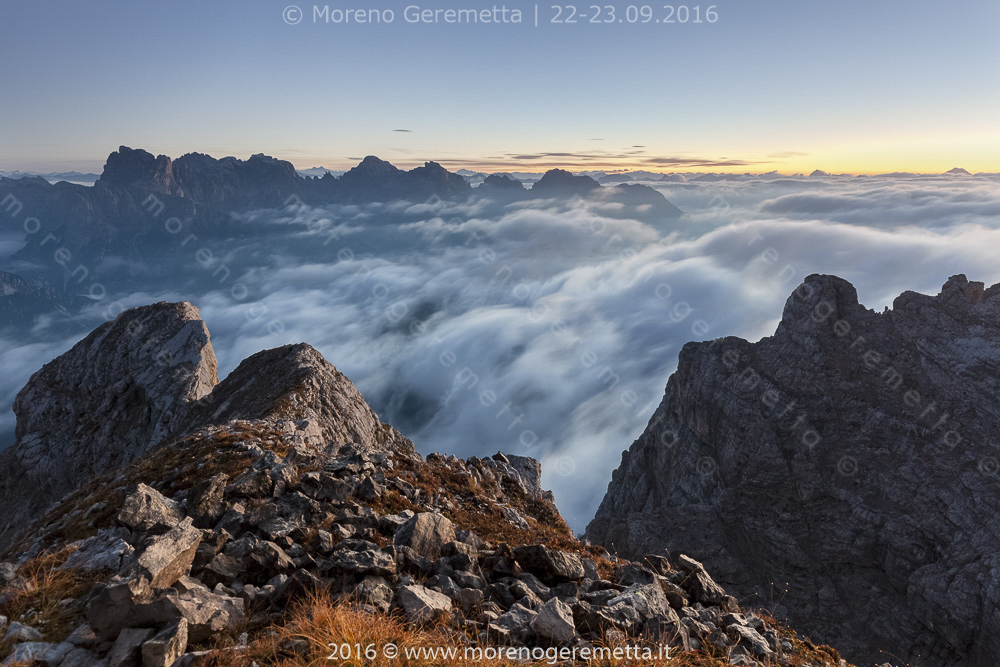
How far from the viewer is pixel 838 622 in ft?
346

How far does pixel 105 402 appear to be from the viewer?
Result: 5091cm

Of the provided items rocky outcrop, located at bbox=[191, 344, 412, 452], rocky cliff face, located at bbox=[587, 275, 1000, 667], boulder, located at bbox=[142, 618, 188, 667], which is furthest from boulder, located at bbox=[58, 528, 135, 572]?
rocky cliff face, located at bbox=[587, 275, 1000, 667]

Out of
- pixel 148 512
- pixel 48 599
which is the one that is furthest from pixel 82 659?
pixel 148 512

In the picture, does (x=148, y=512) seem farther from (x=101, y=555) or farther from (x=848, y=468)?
(x=848, y=468)

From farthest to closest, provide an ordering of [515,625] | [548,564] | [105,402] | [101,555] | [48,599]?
[105,402] → [548,564] → [101,555] → [515,625] → [48,599]

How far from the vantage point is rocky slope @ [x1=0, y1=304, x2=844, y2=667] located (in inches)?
300

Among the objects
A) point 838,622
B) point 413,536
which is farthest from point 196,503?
point 838,622

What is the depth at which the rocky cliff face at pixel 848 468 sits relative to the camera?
10106cm

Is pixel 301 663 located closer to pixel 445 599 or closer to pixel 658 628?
pixel 445 599

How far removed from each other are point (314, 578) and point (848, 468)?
144 meters

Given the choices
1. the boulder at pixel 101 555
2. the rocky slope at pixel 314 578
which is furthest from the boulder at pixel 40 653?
the boulder at pixel 101 555

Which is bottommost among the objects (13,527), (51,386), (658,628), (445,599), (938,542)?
(938,542)

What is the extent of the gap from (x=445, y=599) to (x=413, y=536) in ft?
8.66

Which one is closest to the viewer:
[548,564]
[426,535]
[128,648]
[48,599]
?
[128,648]
